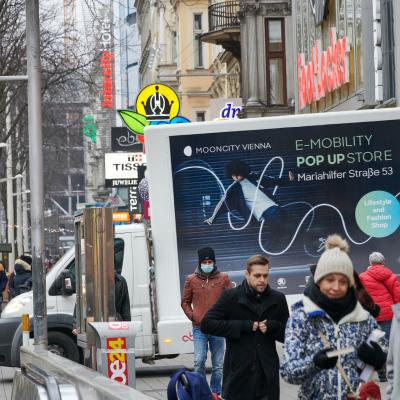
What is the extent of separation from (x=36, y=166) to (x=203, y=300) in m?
3.11

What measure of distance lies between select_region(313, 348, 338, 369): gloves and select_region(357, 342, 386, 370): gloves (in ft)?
0.41

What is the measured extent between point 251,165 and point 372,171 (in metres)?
1.43

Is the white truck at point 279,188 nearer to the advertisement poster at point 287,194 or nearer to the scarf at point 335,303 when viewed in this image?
the advertisement poster at point 287,194

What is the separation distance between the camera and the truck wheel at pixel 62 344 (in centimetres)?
1862

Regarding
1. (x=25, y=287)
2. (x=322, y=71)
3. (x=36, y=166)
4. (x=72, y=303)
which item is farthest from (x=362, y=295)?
(x=25, y=287)

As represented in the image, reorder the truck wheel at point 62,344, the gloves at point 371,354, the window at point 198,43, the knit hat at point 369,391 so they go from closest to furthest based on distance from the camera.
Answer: the knit hat at point 369,391, the gloves at point 371,354, the truck wheel at point 62,344, the window at point 198,43

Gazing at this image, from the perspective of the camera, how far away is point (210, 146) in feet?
53.9

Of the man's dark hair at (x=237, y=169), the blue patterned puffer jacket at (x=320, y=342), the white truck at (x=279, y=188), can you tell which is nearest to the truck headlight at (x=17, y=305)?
the white truck at (x=279, y=188)

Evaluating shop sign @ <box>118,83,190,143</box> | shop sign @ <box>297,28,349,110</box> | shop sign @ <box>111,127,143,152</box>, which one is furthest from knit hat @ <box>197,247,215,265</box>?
shop sign @ <box>111,127,143,152</box>

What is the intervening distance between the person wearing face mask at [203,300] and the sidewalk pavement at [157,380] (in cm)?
73

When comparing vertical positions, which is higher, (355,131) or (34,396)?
(355,131)

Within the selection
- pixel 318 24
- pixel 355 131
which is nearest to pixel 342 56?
pixel 318 24

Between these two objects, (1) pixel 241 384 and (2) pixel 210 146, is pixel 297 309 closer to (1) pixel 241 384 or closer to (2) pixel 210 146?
(1) pixel 241 384

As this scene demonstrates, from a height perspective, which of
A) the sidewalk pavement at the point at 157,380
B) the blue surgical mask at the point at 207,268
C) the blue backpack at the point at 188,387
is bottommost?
the sidewalk pavement at the point at 157,380
